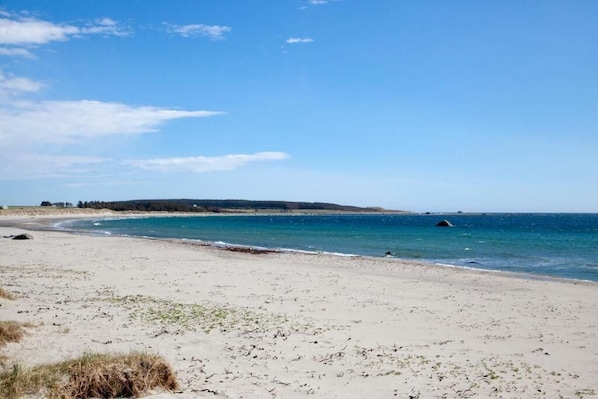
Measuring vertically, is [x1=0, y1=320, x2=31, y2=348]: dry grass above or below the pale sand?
above

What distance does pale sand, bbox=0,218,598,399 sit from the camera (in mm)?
8258

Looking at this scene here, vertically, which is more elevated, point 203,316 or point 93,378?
point 93,378

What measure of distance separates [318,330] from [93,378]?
587 cm

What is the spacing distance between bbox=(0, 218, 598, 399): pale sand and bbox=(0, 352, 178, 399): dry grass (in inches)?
15.8

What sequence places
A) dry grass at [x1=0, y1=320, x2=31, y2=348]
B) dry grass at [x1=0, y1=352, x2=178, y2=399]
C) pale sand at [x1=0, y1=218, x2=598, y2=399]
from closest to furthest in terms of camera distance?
dry grass at [x1=0, y1=352, x2=178, y2=399] < pale sand at [x1=0, y1=218, x2=598, y2=399] < dry grass at [x1=0, y1=320, x2=31, y2=348]

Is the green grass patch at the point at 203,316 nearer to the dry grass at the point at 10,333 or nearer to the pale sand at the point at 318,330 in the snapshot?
the pale sand at the point at 318,330

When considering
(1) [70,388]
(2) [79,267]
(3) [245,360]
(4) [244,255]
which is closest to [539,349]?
(3) [245,360]

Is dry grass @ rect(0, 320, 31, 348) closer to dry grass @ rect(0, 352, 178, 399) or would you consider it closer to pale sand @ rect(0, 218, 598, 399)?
pale sand @ rect(0, 218, 598, 399)

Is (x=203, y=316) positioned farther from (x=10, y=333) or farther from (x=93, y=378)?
(x=93, y=378)

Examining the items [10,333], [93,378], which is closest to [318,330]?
[93,378]

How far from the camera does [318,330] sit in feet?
38.9

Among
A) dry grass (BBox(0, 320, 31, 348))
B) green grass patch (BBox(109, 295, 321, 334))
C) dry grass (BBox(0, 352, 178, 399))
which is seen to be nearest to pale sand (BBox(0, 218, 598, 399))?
green grass patch (BBox(109, 295, 321, 334))

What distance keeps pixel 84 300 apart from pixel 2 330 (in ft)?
16.5

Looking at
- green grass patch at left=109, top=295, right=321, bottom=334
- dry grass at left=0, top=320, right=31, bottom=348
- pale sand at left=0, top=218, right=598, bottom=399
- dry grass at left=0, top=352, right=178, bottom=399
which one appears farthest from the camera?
green grass patch at left=109, top=295, right=321, bottom=334
